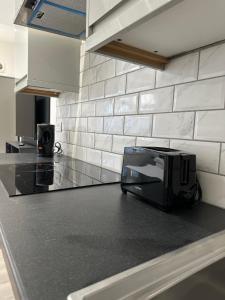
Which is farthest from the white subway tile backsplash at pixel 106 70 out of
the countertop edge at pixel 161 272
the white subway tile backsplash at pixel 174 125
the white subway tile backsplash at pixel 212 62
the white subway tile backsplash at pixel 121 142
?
the countertop edge at pixel 161 272

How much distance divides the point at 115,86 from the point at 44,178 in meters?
0.61

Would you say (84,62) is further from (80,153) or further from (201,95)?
(201,95)

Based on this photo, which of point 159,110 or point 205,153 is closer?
point 205,153

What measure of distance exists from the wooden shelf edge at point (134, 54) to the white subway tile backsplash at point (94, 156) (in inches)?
25.7

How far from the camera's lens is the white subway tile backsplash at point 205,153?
0.71m

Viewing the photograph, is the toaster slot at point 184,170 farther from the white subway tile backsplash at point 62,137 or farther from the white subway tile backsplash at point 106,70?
the white subway tile backsplash at point 62,137

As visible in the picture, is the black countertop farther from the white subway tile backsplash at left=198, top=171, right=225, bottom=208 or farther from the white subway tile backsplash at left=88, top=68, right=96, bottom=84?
the white subway tile backsplash at left=88, top=68, right=96, bottom=84

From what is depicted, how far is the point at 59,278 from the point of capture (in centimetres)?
35

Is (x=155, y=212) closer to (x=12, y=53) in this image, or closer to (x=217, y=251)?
(x=217, y=251)

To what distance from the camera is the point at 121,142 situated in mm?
1164

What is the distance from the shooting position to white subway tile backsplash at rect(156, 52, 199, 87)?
0.78 meters

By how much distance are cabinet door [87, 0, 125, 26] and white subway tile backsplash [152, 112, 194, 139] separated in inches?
16.7

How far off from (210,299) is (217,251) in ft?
0.36

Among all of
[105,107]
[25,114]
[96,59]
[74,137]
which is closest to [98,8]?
[105,107]
